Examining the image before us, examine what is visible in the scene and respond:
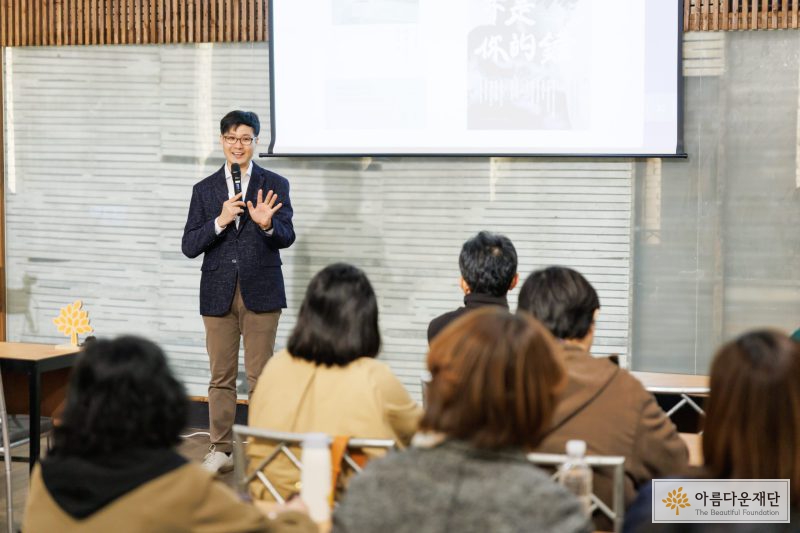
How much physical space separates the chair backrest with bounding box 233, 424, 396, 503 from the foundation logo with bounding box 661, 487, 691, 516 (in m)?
0.54

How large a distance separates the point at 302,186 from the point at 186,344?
45.1 inches

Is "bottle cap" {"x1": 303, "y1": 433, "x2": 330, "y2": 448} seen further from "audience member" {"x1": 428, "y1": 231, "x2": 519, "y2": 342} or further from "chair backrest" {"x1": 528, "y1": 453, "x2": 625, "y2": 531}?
"audience member" {"x1": 428, "y1": 231, "x2": 519, "y2": 342}

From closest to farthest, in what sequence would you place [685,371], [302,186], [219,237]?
[219,237] → [685,371] → [302,186]

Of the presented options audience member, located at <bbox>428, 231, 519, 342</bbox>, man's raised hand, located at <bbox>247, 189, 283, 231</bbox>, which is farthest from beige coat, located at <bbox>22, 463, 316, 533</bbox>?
man's raised hand, located at <bbox>247, 189, 283, 231</bbox>

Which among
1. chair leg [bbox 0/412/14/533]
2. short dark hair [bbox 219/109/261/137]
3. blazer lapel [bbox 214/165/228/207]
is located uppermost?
short dark hair [bbox 219/109/261/137]

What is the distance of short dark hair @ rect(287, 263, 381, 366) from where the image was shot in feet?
7.09

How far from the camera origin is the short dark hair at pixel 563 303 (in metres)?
2.25

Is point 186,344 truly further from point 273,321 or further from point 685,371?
point 685,371

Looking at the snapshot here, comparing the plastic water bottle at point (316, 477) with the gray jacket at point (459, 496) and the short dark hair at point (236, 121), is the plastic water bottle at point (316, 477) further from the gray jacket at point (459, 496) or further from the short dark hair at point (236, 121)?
the short dark hair at point (236, 121)

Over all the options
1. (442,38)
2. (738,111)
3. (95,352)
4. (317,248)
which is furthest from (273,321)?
(95,352)

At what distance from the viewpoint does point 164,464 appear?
5.00ft

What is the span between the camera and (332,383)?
7.06 ft

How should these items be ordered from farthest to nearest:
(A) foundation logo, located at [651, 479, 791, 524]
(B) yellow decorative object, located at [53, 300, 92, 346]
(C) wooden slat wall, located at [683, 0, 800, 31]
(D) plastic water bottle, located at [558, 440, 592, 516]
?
(C) wooden slat wall, located at [683, 0, 800, 31] < (B) yellow decorative object, located at [53, 300, 92, 346] < (D) plastic water bottle, located at [558, 440, 592, 516] < (A) foundation logo, located at [651, 479, 791, 524]

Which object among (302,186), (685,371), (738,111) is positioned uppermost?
(738,111)
